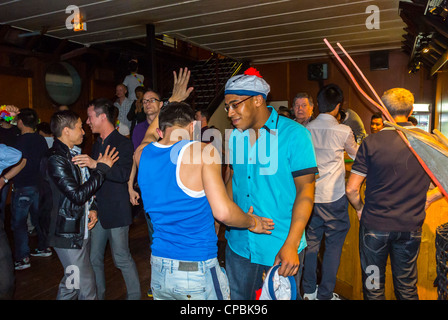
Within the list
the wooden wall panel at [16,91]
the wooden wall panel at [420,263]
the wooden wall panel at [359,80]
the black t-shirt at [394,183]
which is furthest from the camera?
the wooden wall panel at [359,80]

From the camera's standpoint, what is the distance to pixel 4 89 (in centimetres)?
658

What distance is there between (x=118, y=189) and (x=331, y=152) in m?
1.92

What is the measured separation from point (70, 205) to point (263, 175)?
151 cm

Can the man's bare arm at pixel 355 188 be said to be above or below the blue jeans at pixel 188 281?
above

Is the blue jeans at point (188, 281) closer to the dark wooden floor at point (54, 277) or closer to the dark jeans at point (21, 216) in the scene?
the dark wooden floor at point (54, 277)

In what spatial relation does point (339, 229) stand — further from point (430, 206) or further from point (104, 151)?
point (104, 151)

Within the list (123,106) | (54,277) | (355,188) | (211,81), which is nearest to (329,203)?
(355,188)

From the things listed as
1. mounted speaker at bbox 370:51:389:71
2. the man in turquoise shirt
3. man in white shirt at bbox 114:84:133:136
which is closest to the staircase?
man in white shirt at bbox 114:84:133:136

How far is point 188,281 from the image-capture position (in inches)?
66.1

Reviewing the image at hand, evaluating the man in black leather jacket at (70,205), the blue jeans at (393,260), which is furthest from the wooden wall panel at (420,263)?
the man in black leather jacket at (70,205)

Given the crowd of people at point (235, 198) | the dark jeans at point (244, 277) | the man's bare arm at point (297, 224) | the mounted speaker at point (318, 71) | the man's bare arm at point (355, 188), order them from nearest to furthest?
the man's bare arm at point (297, 224), the crowd of people at point (235, 198), the dark jeans at point (244, 277), the man's bare arm at point (355, 188), the mounted speaker at point (318, 71)

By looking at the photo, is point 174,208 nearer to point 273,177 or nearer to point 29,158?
point 273,177

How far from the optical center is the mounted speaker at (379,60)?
880cm
